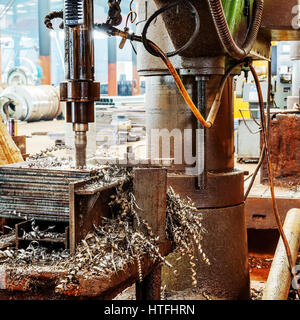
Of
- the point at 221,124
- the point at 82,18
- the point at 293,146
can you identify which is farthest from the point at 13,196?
the point at 293,146

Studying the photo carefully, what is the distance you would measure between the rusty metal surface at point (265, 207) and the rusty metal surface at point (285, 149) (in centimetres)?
34

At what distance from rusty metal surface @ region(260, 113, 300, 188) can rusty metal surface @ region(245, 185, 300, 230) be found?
0.34m

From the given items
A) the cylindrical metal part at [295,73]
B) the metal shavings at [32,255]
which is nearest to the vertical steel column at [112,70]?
the cylindrical metal part at [295,73]

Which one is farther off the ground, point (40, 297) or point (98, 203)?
point (98, 203)

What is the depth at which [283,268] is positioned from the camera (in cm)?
275

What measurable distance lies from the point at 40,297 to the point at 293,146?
119 inches

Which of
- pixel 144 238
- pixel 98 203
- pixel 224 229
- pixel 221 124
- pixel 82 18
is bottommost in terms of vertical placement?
pixel 224 229

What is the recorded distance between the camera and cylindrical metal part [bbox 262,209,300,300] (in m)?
2.57

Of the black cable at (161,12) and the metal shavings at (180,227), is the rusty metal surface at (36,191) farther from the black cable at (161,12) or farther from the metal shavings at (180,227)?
the black cable at (161,12)

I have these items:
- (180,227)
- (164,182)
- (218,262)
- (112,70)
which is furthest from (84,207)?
(112,70)

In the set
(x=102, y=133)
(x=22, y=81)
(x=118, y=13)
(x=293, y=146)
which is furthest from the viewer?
(x=22, y=81)

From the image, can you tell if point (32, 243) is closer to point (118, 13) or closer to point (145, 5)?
point (118, 13)

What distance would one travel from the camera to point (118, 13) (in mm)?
2012

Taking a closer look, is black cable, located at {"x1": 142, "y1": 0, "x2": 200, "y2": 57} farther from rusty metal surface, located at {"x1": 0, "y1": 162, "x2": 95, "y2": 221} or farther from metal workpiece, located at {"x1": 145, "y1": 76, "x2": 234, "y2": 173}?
rusty metal surface, located at {"x1": 0, "y1": 162, "x2": 95, "y2": 221}
